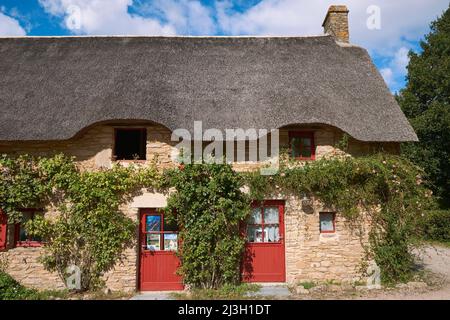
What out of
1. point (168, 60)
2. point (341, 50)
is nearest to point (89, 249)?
point (168, 60)

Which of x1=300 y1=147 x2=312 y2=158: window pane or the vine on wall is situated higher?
x1=300 y1=147 x2=312 y2=158: window pane

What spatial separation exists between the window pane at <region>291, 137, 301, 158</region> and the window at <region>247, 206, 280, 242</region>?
1288 mm

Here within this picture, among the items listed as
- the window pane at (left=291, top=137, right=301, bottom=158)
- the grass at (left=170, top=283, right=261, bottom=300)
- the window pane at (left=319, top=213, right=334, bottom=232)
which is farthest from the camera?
the window pane at (left=291, top=137, right=301, bottom=158)

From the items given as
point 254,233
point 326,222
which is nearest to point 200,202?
point 254,233

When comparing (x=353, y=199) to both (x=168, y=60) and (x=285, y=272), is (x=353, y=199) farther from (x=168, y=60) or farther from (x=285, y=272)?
(x=168, y=60)

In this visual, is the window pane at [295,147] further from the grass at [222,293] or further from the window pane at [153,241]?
the window pane at [153,241]

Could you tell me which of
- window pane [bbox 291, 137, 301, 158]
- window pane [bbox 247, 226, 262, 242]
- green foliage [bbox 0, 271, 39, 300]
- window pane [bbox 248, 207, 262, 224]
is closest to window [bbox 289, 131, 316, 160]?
window pane [bbox 291, 137, 301, 158]

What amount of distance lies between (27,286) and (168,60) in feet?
20.5

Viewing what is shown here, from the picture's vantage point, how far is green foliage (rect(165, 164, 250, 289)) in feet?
23.2

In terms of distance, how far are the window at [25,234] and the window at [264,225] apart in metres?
4.58

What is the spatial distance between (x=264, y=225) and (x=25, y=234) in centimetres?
523

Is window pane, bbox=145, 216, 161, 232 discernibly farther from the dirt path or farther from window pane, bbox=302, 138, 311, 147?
the dirt path

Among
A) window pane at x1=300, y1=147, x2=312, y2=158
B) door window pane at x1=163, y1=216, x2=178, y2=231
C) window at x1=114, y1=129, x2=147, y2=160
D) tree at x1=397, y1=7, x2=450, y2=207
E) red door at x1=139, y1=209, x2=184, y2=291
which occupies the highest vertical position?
tree at x1=397, y1=7, x2=450, y2=207

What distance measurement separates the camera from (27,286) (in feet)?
23.7
